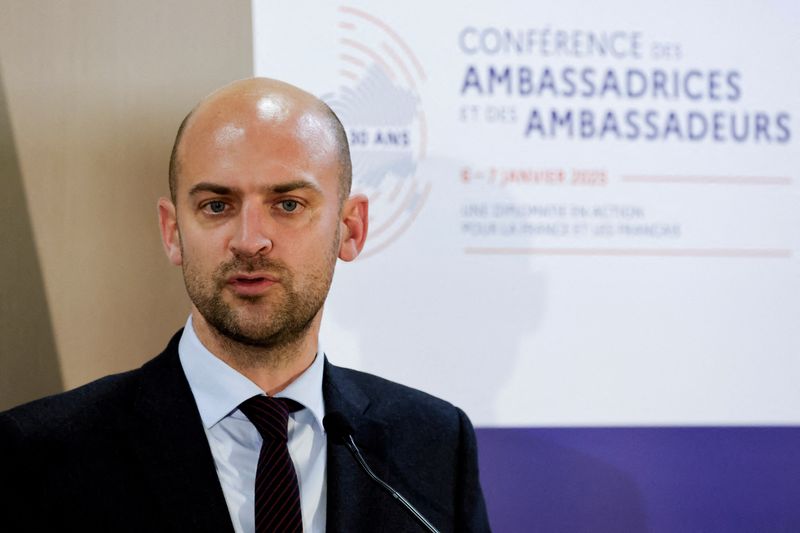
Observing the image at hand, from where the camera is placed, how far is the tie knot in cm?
171

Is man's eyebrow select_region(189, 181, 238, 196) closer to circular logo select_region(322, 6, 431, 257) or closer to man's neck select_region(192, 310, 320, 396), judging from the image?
man's neck select_region(192, 310, 320, 396)

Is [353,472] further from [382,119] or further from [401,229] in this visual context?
[382,119]

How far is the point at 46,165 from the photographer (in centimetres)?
242

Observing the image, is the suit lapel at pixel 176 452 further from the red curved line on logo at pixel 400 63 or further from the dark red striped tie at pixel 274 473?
the red curved line on logo at pixel 400 63

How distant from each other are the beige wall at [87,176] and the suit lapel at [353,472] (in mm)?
718

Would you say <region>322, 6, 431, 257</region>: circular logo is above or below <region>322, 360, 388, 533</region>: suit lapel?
above

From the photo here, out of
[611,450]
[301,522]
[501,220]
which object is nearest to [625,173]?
[501,220]

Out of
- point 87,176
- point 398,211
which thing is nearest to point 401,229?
point 398,211

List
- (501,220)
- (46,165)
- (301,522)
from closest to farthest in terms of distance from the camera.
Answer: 1. (301,522)
2. (46,165)
3. (501,220)

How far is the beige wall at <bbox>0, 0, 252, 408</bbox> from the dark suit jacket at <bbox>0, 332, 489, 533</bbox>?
2.08 feet

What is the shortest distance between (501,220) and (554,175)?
189mm

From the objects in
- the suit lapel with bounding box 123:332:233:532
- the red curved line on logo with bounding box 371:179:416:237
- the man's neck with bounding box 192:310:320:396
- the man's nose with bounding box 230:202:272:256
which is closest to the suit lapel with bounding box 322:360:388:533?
the man's neck with bounding box 192:310:320:396

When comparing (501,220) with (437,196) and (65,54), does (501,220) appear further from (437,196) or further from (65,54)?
(65,54)

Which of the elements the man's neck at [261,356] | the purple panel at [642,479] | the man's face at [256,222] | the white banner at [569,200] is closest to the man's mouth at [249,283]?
the man's face at [256,222]
